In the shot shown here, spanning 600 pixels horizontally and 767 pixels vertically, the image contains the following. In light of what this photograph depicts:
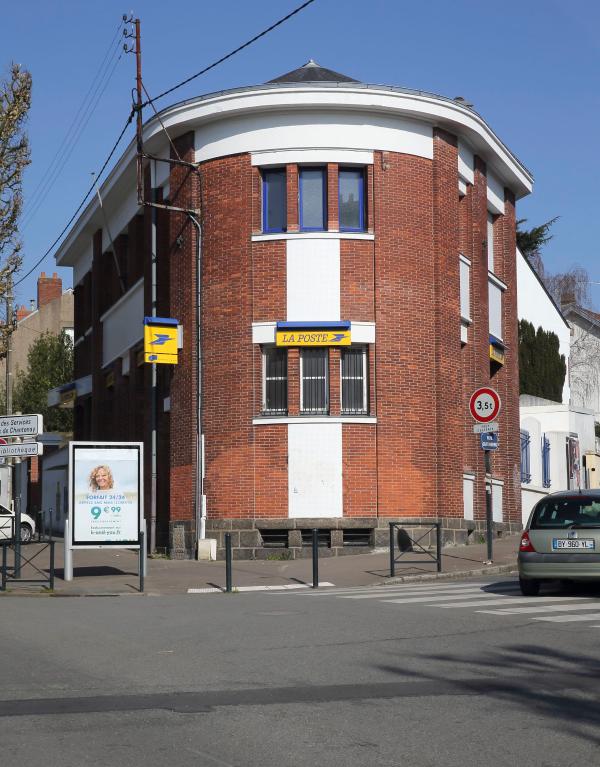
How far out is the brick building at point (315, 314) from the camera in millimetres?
26734

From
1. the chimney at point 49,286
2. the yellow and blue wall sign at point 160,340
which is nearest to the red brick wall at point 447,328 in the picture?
the yellow and blue wall sign at point 160,340

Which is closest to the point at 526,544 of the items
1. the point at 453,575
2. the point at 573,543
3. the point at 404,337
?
the point at 573,543

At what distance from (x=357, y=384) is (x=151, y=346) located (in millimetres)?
4762

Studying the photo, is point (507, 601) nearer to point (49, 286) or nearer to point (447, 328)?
point (447, 328)

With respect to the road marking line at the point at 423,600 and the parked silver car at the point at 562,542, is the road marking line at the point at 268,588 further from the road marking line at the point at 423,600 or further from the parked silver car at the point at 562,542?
the parked silver car at the point at 562,542

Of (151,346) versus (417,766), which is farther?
(151,346)

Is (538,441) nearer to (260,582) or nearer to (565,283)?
(260,582)

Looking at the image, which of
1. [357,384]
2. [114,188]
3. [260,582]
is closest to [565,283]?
[114,188]

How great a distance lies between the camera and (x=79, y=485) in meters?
21.5

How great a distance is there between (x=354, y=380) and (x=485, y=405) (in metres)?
4.91

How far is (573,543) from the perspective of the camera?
15758mm

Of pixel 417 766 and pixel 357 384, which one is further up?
pixel 357 384

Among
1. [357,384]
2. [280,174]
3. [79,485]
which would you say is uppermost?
[280,174]

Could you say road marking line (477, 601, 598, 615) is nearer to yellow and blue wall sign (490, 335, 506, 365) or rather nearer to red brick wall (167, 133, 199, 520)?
red brick wall (167, 133, 199, 520)
